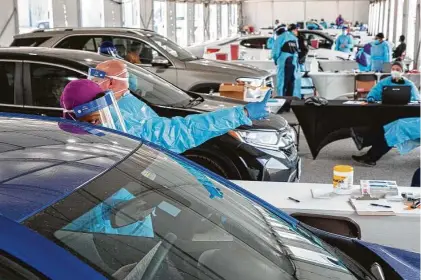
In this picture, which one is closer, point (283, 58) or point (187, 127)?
point (187, 127)

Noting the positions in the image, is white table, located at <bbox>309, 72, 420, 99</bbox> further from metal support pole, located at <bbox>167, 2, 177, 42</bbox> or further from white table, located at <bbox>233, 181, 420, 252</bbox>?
metal support pole, located at <bbox>167, 2, 177, 42</bbox>

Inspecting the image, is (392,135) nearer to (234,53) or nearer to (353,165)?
(353,165)

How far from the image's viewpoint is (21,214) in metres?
1.52

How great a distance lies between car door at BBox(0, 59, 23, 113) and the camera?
217 inches

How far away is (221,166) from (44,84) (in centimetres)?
Result: 174

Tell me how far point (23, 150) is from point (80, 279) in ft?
2.08

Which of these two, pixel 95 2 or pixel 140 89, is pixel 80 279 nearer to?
pixel 140 89

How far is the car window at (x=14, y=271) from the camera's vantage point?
54.8 inches

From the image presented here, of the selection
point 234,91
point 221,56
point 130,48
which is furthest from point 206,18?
point 234,91

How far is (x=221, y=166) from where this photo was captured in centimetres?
555

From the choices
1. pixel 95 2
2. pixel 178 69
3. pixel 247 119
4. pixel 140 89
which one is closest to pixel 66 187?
pixel 247 119

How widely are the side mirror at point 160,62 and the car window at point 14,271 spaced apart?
9.21m

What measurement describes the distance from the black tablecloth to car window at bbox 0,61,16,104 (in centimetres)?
389

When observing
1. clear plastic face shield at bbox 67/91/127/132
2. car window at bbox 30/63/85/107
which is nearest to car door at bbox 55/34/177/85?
car window at bbox 30/63/85/107
